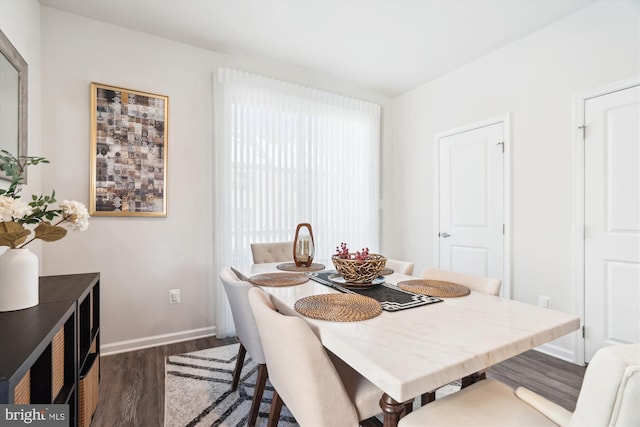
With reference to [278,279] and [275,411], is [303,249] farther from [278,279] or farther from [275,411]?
[275,411]

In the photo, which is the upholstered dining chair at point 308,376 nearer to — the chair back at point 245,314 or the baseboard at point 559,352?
the chair back at point 245,314

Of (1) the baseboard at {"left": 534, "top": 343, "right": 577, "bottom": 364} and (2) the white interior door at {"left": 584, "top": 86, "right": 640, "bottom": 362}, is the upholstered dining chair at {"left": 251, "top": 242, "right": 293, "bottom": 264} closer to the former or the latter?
(1) the baseboard at {"left": 534, "top": 343, "right": 577, "bottom": 364}

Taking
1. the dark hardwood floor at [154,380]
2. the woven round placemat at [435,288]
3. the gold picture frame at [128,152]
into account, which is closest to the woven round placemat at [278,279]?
the woven round placemat at [435,288]

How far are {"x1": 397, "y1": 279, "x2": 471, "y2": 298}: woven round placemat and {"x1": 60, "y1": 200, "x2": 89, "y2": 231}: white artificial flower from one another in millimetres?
1556

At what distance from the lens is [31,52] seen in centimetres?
206

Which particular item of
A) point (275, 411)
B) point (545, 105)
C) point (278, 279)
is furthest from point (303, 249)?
point (545, 105)

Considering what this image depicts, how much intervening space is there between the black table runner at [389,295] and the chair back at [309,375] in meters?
0.37

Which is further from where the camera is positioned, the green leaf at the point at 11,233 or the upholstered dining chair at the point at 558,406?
the green leaf at the point at 11,233

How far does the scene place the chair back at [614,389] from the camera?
670 millimetres

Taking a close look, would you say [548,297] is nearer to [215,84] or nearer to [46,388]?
[46,388]

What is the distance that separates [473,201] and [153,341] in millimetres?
3287

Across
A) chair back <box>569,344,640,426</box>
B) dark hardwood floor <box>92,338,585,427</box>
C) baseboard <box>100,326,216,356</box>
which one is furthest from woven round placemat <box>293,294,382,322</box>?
baseboard <box>100,326,216,356</box>

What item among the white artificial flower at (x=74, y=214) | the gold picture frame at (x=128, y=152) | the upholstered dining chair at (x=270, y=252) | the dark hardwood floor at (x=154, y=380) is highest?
the gold picture frame at (x=128, y=152)

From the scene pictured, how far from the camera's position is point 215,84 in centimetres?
286
